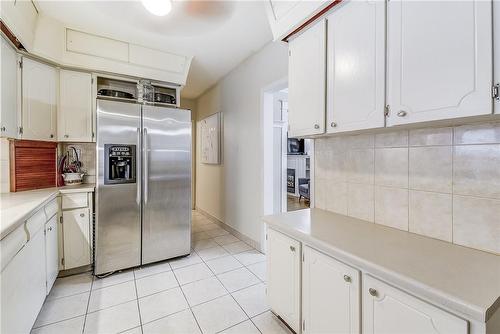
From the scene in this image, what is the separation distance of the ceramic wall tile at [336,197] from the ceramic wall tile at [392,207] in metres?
0.26

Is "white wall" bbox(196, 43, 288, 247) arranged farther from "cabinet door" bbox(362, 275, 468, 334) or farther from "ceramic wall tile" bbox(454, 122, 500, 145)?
"cabinet door" bbox(362, 275, 468, 334)

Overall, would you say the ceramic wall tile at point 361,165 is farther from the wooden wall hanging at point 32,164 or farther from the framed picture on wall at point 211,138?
the wooden wall hanging at point 32,164

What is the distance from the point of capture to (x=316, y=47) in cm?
164

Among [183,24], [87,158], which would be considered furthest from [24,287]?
[183,24]

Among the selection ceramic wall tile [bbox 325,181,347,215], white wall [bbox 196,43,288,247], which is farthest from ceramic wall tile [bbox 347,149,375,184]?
white wall [bbox 196,43,288,247]

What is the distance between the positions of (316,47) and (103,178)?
2.30 meters

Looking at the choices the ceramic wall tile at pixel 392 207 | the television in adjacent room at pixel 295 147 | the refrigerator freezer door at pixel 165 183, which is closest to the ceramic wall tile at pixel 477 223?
the ceramic wall tile at pixel 392 207

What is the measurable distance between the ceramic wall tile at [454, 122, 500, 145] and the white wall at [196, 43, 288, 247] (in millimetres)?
1750

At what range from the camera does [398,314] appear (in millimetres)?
957

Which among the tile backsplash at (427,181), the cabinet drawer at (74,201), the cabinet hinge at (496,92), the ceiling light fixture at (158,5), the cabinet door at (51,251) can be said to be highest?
the ceiling light fixture at (158,5)

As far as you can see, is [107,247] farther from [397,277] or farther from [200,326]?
[397,277]

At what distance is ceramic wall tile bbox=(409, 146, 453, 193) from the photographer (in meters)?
1.26

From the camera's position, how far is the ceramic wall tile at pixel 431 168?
4.14ft

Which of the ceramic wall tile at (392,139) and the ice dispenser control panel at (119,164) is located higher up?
the ceramic wall tile at (392,139)
